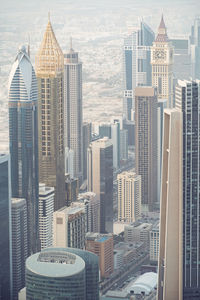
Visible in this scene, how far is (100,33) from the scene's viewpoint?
14586 mm

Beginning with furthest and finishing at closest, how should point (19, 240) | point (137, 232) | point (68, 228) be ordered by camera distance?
point (137, 232) → point (68, 228) → point (19, 240)

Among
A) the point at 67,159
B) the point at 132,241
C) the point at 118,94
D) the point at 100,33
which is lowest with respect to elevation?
the point at 132,241

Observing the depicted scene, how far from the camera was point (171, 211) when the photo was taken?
9898mm

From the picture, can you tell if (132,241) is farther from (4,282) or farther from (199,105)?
(199,105)

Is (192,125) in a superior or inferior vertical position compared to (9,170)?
superior

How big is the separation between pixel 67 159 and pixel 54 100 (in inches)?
53.5

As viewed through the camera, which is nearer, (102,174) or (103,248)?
(103,248)

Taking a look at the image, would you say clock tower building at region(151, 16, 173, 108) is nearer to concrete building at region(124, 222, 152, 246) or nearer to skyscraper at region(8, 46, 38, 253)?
concrete building at region(124, 222, 152, 246)

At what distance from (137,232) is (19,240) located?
3.42 meters

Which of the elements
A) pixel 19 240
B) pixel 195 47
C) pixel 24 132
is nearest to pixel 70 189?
pixel 24 132

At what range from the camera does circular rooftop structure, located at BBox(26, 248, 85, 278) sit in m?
10.3

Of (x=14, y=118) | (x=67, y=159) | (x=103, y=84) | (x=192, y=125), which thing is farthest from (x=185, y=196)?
(x=67, y=159)

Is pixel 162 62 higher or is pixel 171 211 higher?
pixel 162 62

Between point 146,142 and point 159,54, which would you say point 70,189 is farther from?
point 159,54
